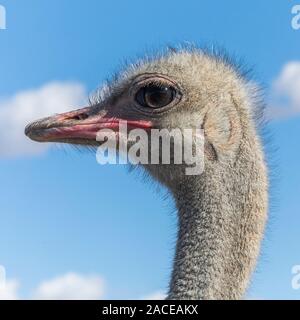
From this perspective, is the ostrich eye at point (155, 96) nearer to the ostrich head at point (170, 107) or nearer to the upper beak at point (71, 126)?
the ostrich head at point (170, 107)

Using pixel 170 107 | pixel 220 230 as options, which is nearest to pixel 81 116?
pixel 170 107

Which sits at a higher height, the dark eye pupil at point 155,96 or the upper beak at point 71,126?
the dark eye pupil at point 155,96

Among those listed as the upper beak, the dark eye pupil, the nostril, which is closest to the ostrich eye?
the dark eye pupil

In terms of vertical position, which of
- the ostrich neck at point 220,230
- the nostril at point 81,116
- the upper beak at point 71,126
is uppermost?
the nostril at point 81,116

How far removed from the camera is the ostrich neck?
497 centimetres

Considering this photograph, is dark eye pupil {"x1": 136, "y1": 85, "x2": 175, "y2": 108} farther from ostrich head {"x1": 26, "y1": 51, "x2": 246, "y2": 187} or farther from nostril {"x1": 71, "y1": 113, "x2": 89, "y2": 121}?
nostril {"x1": 71, "y1": 113, "x2": 89, "y2": 121}

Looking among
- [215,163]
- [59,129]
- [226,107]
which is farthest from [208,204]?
[59,129]

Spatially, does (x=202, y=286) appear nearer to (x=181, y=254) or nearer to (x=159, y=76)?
(x=181, y=254)

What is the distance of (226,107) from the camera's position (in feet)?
18.0

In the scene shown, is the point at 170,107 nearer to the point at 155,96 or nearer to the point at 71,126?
the point at 155,96

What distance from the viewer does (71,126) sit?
18.3ft

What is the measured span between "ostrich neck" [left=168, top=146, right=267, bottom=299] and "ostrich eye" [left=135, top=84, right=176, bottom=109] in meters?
0.52

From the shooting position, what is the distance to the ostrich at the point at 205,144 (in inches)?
198

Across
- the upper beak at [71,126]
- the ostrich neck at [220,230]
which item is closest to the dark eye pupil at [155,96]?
the upper beak at [71,126]
